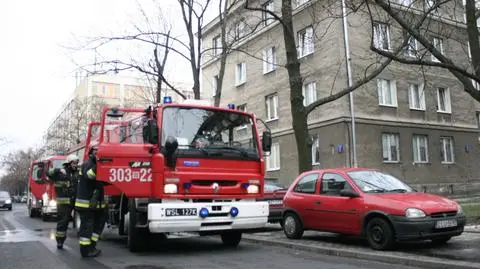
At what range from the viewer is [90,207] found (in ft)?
30.2

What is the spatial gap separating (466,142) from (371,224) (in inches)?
874

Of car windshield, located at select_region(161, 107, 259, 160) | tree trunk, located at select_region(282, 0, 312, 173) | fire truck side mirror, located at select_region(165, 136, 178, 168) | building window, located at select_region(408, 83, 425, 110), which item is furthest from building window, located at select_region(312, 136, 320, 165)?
fire truck side mirror, located at select_region(165, 136, 178, 168)

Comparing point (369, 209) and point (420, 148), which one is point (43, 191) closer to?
point (369, 209)

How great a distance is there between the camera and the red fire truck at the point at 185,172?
8.75 meters

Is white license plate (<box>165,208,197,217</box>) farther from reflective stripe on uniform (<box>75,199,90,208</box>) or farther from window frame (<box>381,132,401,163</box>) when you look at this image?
window frame (<box>381,132,401,163</box>)

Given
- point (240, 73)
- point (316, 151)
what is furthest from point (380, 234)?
point (240, 73)

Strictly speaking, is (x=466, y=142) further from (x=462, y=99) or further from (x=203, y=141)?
(x=203, y=141)

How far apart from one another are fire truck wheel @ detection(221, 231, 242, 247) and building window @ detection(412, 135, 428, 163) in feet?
56.8

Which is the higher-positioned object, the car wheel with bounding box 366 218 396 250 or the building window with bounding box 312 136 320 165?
the building window with bounding box 312 136 320 165

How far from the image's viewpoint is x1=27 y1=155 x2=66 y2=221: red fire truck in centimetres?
1977

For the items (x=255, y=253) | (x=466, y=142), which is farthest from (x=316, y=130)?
(x=255, y=253)

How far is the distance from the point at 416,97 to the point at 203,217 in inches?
817

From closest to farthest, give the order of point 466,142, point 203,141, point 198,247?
point 203,141
point 198,247
point 466,142

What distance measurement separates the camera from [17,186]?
4154 inches
